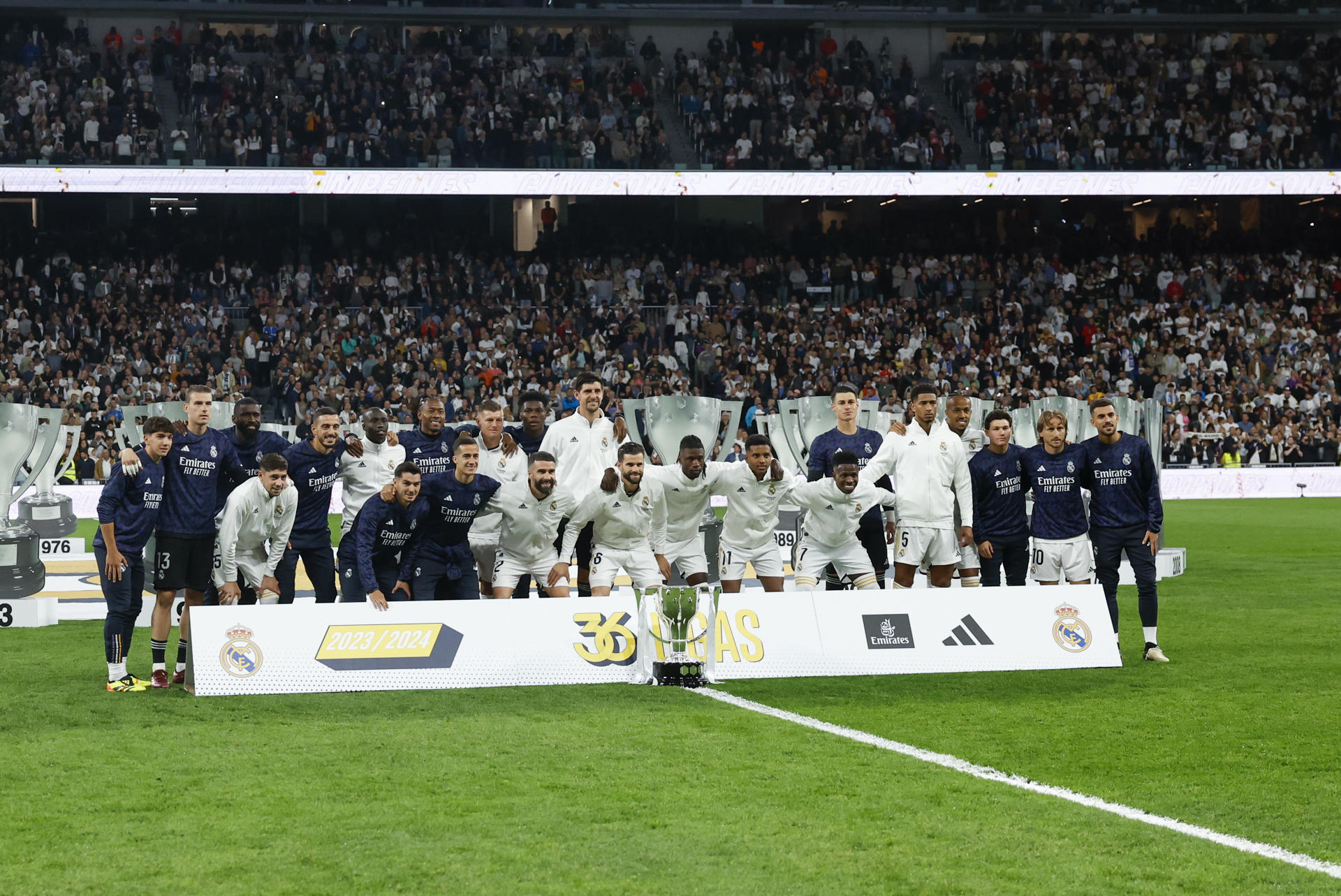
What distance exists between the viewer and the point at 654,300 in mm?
33344

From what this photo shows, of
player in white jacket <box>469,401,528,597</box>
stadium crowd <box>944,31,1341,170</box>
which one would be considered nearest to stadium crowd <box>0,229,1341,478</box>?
stadium crowd <box>944,31,1341,170</box>

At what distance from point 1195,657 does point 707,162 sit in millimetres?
23790

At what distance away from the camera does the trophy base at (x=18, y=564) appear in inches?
523

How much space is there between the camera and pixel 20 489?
14789 mm

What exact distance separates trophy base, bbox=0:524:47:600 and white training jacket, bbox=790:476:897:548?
7.20 m

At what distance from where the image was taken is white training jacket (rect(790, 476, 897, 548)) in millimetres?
11477

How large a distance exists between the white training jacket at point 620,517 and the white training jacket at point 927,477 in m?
1.87

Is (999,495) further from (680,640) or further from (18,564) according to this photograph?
(18,564)

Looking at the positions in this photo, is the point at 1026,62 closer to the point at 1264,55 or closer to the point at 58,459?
the point at 1264,55

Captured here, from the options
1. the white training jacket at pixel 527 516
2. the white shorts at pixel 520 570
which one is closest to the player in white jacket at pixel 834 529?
the white training jacket at pixel 527 516

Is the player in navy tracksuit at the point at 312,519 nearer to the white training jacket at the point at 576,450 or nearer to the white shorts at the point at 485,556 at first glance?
the white shorts at the point at 485,556

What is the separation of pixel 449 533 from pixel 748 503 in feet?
7.91

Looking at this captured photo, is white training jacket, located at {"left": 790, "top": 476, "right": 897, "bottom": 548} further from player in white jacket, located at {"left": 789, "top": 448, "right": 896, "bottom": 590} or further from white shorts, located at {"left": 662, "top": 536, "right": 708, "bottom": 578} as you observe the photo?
white shorts, located at {"left": 662, "top": 536, "right": 708, "bottom": 578}

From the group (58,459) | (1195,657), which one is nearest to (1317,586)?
(1195,657)
